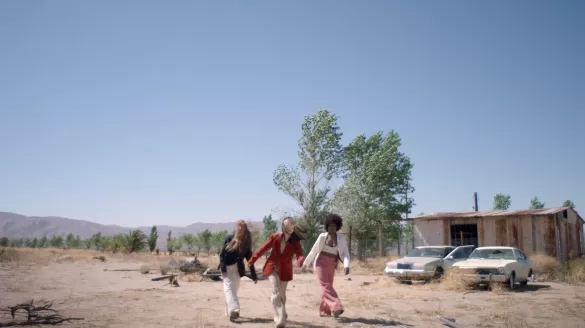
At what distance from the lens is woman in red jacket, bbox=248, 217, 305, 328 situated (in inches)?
289

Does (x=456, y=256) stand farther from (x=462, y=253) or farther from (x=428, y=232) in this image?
(x=428, y=232)

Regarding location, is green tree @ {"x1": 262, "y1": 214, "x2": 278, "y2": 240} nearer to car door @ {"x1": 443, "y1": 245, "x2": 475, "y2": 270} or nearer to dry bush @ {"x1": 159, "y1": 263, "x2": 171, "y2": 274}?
dry bush @ {"x1": 159, "y1": 263, "x2": 171, "y2": 274}

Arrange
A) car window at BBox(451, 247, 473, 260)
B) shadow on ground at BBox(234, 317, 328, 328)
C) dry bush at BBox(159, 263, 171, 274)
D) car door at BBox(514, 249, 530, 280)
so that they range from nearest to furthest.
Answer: shadow on ground at BBox(234, 317, 328, 328)
car door at BBox(514, 249, 530, 280)
car window at BBox(451, 247, 473, 260)
dry bush at BBox(159, 263, 171, 274)

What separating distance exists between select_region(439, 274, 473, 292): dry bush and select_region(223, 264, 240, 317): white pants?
844 centimetres

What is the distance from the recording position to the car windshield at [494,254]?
49.4 ft

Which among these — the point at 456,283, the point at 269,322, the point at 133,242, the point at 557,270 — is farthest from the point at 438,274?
the point at 133,242

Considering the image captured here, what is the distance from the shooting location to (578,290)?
1342 cm

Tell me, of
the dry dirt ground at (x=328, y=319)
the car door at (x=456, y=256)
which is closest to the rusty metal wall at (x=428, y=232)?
the car door at (x=456, y=256)

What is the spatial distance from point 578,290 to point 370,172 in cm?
2547

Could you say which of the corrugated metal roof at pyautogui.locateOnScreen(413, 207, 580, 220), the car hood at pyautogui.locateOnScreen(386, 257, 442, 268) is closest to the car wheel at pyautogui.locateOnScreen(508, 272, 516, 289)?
the car hood at pyautogui.locateOnScreen(386, 257, 442, 268)

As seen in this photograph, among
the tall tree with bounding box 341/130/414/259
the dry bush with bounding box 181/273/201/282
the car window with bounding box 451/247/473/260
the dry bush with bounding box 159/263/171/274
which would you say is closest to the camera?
the car window with bounding box 451/247/473/260

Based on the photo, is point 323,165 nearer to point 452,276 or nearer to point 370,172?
point 370,172

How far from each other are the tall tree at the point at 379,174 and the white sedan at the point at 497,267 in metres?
20.0

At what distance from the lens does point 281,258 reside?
751cm
